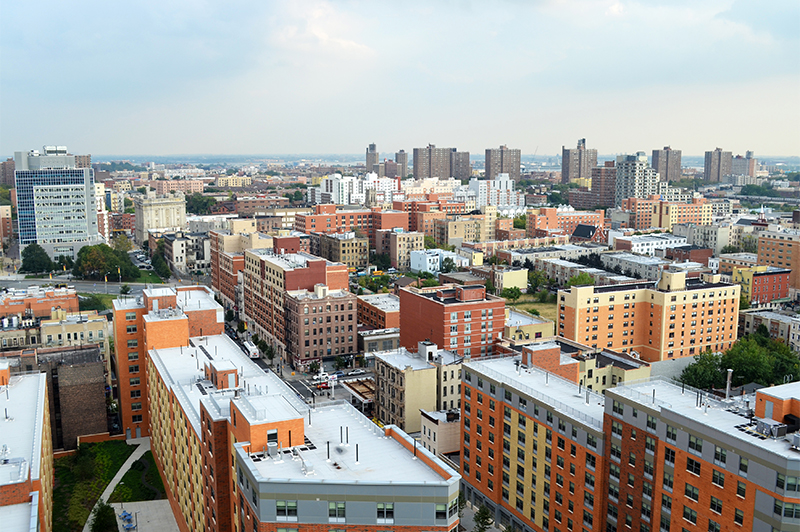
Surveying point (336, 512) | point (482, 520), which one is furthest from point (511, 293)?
point (336, 512)

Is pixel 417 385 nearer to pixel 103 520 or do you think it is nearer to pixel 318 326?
pixel 318 326

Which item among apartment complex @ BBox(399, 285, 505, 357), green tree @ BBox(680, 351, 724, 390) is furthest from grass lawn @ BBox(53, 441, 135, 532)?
green tree @ BBox(680, 351, 724, 390)

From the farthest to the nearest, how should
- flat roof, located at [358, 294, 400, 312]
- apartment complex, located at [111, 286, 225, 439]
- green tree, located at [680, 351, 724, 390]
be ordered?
flat roof, located at [358, 294, 400, 312] → green tree, located at [680, 351, 724, 390] → apartment complex, located at [111, 286, 225, 439]

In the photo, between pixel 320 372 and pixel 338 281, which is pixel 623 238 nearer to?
pixel 338 281

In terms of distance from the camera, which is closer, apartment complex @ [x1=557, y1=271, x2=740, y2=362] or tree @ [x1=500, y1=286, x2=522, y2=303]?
apartment complex @ [x1=557, y1=271, x2=740, y2=362]

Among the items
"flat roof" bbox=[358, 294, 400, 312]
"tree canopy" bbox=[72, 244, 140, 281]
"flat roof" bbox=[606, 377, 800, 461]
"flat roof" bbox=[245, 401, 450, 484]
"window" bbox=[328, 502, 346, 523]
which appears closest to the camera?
"window" bbox=[328, 502, 346, 523]

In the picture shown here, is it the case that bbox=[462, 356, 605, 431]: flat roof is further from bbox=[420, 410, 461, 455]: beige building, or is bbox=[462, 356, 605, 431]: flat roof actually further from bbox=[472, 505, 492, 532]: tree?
bbox=[472, 505, 492, 532]: tree

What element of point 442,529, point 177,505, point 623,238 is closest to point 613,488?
point 442,529

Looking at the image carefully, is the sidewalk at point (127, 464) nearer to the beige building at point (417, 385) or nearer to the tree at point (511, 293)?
the beige building at point (417, 385)
